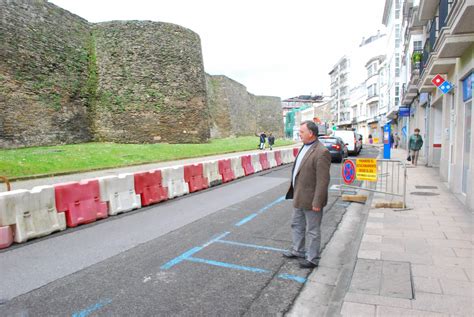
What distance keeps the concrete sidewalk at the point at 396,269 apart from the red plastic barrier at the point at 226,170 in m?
5.94

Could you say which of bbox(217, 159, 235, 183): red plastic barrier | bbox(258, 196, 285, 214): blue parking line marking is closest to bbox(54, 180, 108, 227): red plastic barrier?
bbox(258, 196, 285, 214): blue parking line marking

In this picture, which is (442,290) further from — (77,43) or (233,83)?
(233,83)

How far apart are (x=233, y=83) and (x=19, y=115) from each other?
3764 centimetres

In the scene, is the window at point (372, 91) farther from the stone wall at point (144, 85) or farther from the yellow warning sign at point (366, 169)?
the yellow warning sign at point (366, 169)

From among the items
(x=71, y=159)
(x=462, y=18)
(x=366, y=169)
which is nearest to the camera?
(x=462, y=18)

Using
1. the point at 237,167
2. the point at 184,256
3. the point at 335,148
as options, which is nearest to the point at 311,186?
the point at 184,256

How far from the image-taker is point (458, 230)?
6.21 m

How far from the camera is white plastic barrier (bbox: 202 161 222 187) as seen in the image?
11.8 m

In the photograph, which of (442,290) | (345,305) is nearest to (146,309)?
(345,305)

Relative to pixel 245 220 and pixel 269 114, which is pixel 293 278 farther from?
pixel 269 114

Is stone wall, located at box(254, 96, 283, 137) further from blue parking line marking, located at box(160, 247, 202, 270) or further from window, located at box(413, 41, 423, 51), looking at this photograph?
blue parking line marking, located at box(160, 247, 202, 270)

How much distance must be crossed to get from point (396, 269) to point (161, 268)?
2849mm

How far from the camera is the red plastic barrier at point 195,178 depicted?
10.7 m

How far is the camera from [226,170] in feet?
43.1
